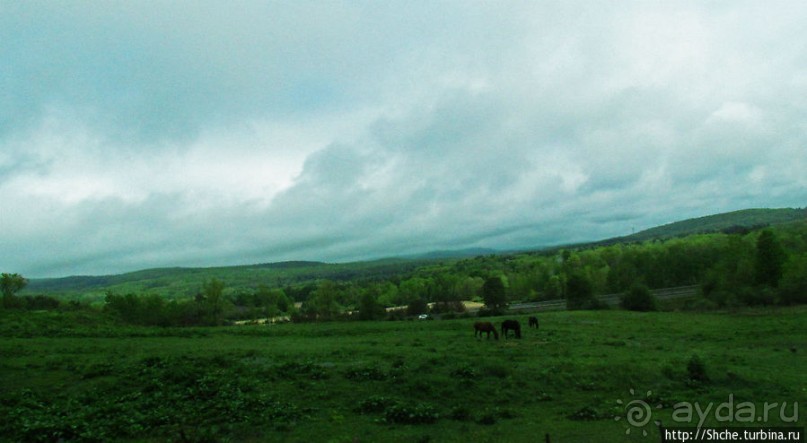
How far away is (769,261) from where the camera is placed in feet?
264

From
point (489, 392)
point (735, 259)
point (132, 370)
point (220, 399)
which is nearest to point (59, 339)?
point (132, 370)

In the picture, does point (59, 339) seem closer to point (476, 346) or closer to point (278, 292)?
point (476, 346)

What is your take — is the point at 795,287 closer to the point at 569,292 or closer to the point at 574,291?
the point at 574,291

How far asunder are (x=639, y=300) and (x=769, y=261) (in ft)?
95.3

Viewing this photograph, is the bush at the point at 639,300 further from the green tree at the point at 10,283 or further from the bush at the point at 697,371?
the green tree at the point at 10,283

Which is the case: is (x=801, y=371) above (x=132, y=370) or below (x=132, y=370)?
below

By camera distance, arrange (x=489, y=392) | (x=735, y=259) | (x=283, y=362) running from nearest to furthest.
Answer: (x=489, y=392) → (x=283, y=362) → (x=735, y=259)

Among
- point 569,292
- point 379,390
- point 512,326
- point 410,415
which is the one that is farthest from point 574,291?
point 410,415

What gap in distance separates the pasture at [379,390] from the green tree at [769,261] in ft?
195

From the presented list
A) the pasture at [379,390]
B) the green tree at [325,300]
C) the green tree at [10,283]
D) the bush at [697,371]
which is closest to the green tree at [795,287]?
the pasture at [379,390]

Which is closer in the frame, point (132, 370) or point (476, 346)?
point (132, 370)

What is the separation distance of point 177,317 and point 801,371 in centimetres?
8466

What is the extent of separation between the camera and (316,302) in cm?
9438

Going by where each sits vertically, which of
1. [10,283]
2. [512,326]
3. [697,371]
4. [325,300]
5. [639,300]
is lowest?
[639,300]
